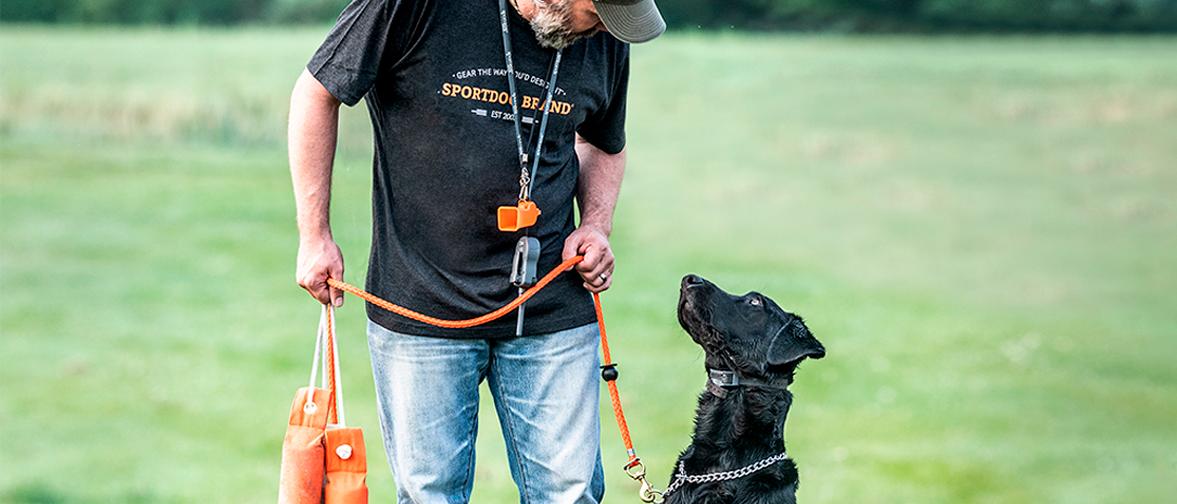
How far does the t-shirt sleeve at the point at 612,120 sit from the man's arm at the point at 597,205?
0.03 meters

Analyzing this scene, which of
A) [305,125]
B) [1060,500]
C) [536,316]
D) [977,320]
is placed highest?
[305,125]

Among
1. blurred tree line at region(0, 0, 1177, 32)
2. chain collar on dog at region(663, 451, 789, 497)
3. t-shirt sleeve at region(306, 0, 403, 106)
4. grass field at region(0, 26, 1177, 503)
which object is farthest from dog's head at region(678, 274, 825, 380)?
blurred tree line at region(0, 0, 1177, 32)

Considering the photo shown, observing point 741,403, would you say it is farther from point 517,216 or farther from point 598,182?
point 517,216

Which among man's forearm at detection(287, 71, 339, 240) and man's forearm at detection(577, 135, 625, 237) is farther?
man's forearm at detection(577, 135, 625, 237)

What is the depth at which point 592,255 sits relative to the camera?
9.78 feet

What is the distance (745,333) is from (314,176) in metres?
1.10

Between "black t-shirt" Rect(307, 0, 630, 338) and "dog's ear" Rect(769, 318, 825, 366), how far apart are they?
1.60 ft

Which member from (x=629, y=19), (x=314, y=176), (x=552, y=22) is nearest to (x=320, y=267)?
(x=314, y=176)

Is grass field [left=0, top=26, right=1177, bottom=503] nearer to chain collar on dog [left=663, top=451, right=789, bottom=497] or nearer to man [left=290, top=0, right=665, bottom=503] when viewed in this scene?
chain collar on dog [left=663, top=451, right=789, bottom=497]

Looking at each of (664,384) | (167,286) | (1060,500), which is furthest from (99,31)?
(1060,500)

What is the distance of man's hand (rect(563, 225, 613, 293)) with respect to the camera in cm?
299

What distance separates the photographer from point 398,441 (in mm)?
2945

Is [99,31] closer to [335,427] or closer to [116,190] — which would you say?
[116,190]

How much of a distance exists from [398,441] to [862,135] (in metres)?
5.65
